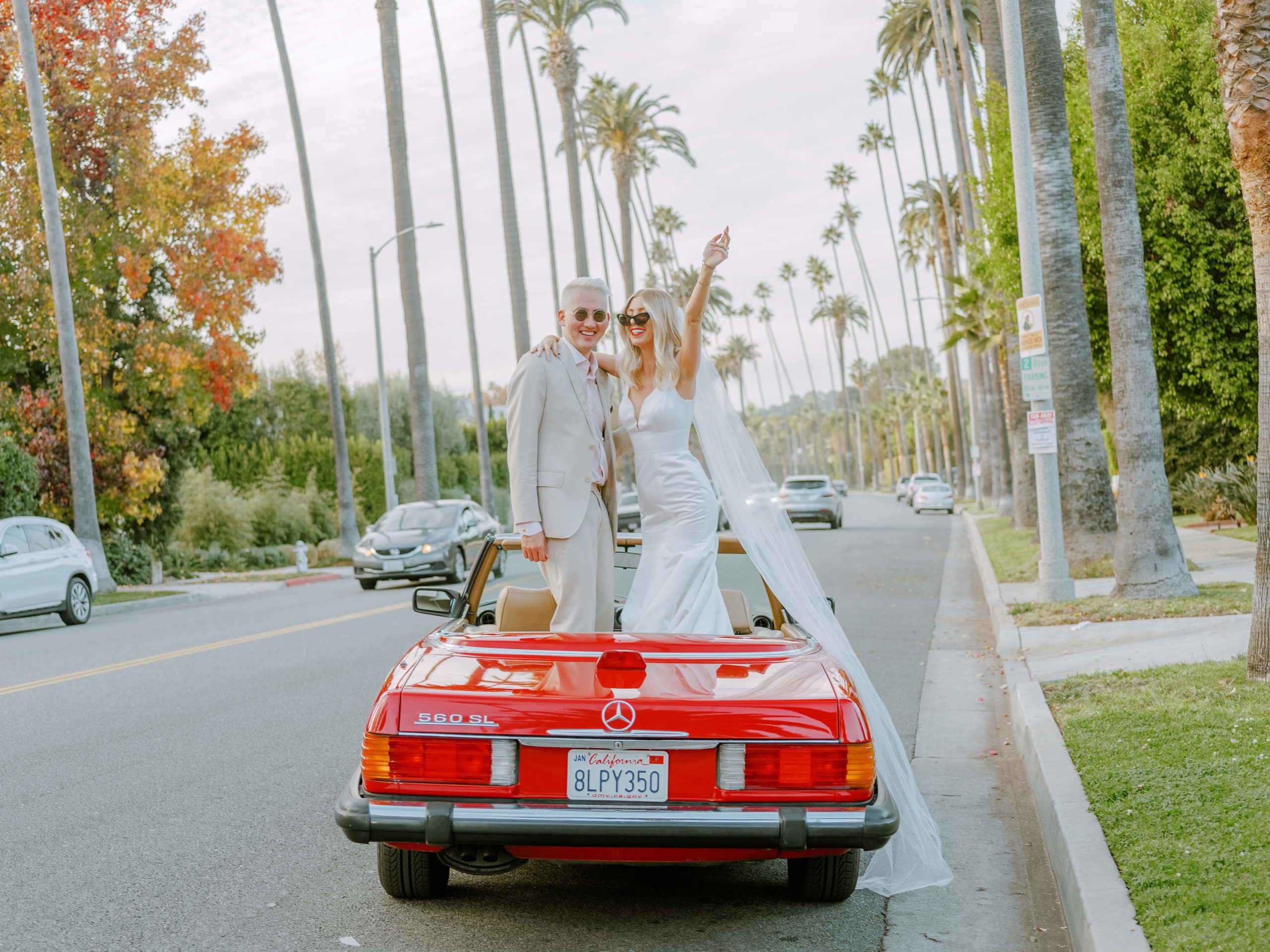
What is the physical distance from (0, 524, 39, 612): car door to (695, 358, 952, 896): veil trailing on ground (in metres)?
14.4

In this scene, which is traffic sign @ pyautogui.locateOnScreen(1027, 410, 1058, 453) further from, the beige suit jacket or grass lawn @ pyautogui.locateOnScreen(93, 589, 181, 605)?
grass lawn @ pyautogui.locateOnScreen(93, 589, 181, 605)

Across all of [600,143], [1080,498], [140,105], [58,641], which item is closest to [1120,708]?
[1080,498]

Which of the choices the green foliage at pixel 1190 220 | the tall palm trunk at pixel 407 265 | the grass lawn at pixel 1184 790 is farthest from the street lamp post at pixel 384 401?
the grass lawn at pixel 1184 790

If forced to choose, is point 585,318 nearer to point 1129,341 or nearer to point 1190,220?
point 1129,341

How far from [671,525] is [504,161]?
31.6 metres

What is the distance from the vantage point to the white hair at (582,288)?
5.06 m

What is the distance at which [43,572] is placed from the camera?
1764 cm

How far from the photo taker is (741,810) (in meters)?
3.91

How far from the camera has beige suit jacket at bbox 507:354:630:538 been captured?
4914 mm

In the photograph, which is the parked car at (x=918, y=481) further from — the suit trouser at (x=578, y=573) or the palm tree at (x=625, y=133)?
the suit trouser at (x=578, y=573)

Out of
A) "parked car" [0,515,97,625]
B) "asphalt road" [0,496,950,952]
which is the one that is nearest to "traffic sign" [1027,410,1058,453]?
"asphalt road" [0,496,950,952]

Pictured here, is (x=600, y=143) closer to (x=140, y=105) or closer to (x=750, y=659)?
(x=140, y=105)

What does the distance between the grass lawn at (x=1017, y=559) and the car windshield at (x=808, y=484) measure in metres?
Answer: 6.56

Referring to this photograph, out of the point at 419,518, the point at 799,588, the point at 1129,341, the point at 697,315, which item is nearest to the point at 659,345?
the point at 697,315
